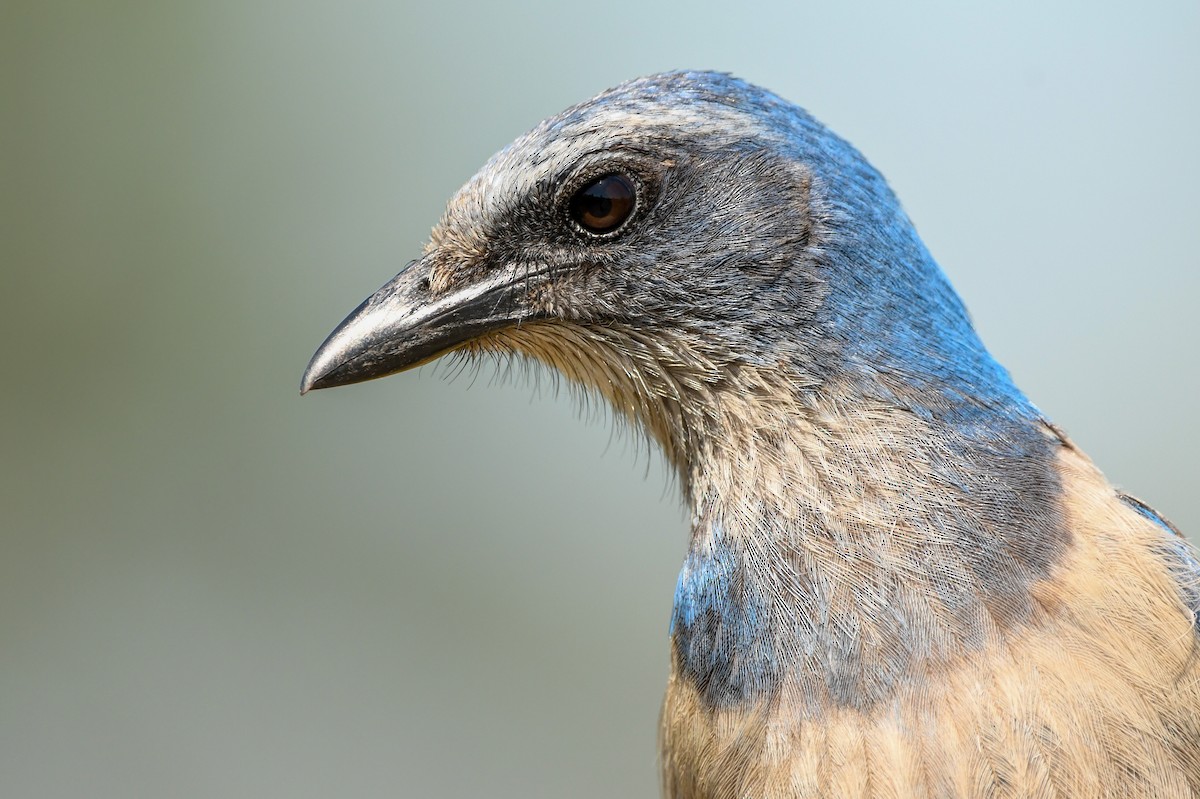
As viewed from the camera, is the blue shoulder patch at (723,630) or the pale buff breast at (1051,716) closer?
the pale buff breast at (1051,716)

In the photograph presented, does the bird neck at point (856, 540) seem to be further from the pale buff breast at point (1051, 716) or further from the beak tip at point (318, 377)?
the beak tip at point (318, 377)

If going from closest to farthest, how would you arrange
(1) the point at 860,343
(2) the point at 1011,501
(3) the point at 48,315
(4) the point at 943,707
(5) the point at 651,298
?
1. (4) the point at 943,707
2. (2) the point at 1011,501
3. (1) the point at 860,343
4. (5) the point at 651,298
5. (3) the point at 48,315

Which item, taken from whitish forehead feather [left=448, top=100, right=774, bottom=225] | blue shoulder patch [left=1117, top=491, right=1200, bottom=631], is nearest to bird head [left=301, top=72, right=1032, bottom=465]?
whitish forehead feather [left=448, top=100, right=774, bottom=225]

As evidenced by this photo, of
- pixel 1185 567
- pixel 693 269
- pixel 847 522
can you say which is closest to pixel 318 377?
pixel 693 269

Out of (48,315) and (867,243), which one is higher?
(48,315)

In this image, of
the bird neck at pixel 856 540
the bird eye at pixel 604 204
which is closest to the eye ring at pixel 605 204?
the bird eye at pixel 604 204

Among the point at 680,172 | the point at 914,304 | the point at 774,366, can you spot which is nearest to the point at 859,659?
the point at 774,366

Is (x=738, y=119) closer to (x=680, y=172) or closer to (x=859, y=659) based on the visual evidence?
(x=680, y=172)

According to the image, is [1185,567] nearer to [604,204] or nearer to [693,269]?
[693,269]
